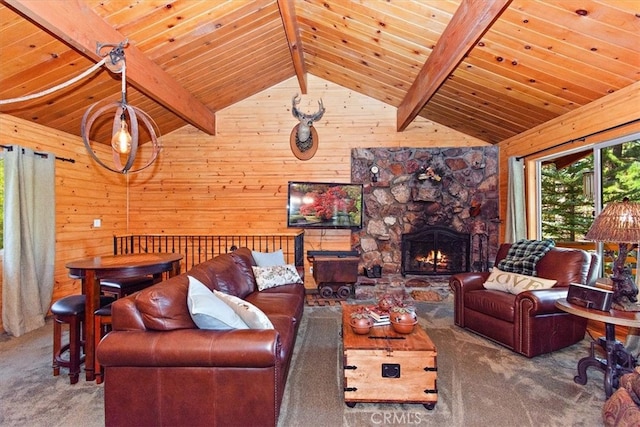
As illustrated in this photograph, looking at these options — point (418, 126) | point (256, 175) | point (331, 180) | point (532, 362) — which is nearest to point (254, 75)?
point (256, 175)

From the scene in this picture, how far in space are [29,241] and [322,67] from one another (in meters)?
4.64

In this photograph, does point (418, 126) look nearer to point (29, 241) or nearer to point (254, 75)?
point (254, 75)

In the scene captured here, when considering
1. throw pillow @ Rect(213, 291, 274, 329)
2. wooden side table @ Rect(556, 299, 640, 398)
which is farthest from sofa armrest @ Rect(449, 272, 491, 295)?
throw pillow @ Rect(213, 291, 274, 329)

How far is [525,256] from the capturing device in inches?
142

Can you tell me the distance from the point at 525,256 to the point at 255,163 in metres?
4.34

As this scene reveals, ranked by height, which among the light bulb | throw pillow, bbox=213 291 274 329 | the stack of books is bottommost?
the stack of books

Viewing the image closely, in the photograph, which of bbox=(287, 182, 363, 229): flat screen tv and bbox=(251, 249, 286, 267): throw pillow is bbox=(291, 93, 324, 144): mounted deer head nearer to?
bbox=(287, 182, 363, 229): flat screen tv

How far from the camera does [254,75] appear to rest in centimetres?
528

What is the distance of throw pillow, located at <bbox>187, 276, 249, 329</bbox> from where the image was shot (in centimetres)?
193

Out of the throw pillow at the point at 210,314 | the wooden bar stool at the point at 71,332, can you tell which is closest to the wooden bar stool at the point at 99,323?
the wooden bar stool at the point at 71,332

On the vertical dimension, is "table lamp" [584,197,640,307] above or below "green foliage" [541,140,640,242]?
below

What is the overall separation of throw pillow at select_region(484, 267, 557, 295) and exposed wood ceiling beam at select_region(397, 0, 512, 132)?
216 centimetres

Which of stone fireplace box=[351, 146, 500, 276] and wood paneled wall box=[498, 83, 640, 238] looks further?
stone fireplace box=[351, 146, 500, 276]

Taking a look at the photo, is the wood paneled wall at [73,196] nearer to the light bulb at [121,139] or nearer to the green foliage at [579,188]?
the light bulb at [121,139]
